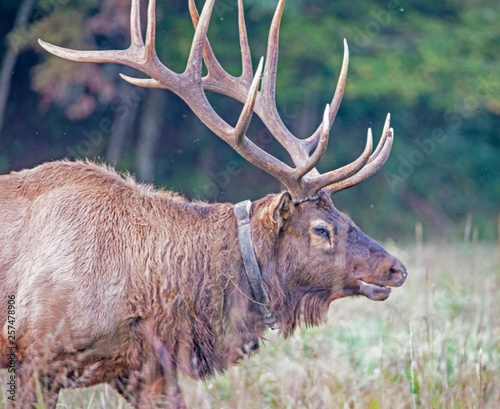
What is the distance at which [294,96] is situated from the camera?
1449 centimetres

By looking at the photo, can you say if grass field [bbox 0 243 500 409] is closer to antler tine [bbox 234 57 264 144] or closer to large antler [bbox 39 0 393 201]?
large antler [bbox 39 0 393 201]

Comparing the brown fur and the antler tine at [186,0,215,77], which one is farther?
the antler tine at [186,0,215,77]

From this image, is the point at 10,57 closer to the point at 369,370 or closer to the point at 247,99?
the point at 369,370

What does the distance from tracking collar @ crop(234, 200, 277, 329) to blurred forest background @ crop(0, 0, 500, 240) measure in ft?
28.4

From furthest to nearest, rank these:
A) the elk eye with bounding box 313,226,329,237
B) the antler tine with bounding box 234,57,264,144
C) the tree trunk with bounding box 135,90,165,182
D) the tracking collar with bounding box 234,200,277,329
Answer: the tree trunk with bounding box 135,90,165,182 < the elk eye with bounding box 313,226,329,237 < the tracking collar with bounding box 234,200,277,329 < the antler tine with bounding box 234,57,264,144

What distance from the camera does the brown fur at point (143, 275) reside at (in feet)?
11.6

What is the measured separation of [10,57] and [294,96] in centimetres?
541

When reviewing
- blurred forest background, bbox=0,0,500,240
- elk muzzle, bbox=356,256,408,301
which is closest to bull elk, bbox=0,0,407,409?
elk muzzle, bbox=356,256,408,301

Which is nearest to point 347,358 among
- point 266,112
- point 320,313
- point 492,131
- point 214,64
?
point 320,313

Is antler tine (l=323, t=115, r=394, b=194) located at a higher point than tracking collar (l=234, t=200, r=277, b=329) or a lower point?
higher

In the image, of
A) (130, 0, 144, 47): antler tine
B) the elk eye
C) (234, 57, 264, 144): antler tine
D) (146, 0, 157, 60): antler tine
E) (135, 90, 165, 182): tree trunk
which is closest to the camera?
(234, 57, 264, 144): antler tine

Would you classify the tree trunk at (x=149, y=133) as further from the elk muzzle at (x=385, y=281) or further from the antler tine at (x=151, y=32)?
the elk muzzle at (x=385, y=281)

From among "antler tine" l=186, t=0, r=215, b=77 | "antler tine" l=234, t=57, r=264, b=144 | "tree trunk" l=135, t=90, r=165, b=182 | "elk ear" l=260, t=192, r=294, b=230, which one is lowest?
"elk ear" l=260, t=192, r=294, b=230

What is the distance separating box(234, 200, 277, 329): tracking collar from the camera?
384 centimetres
